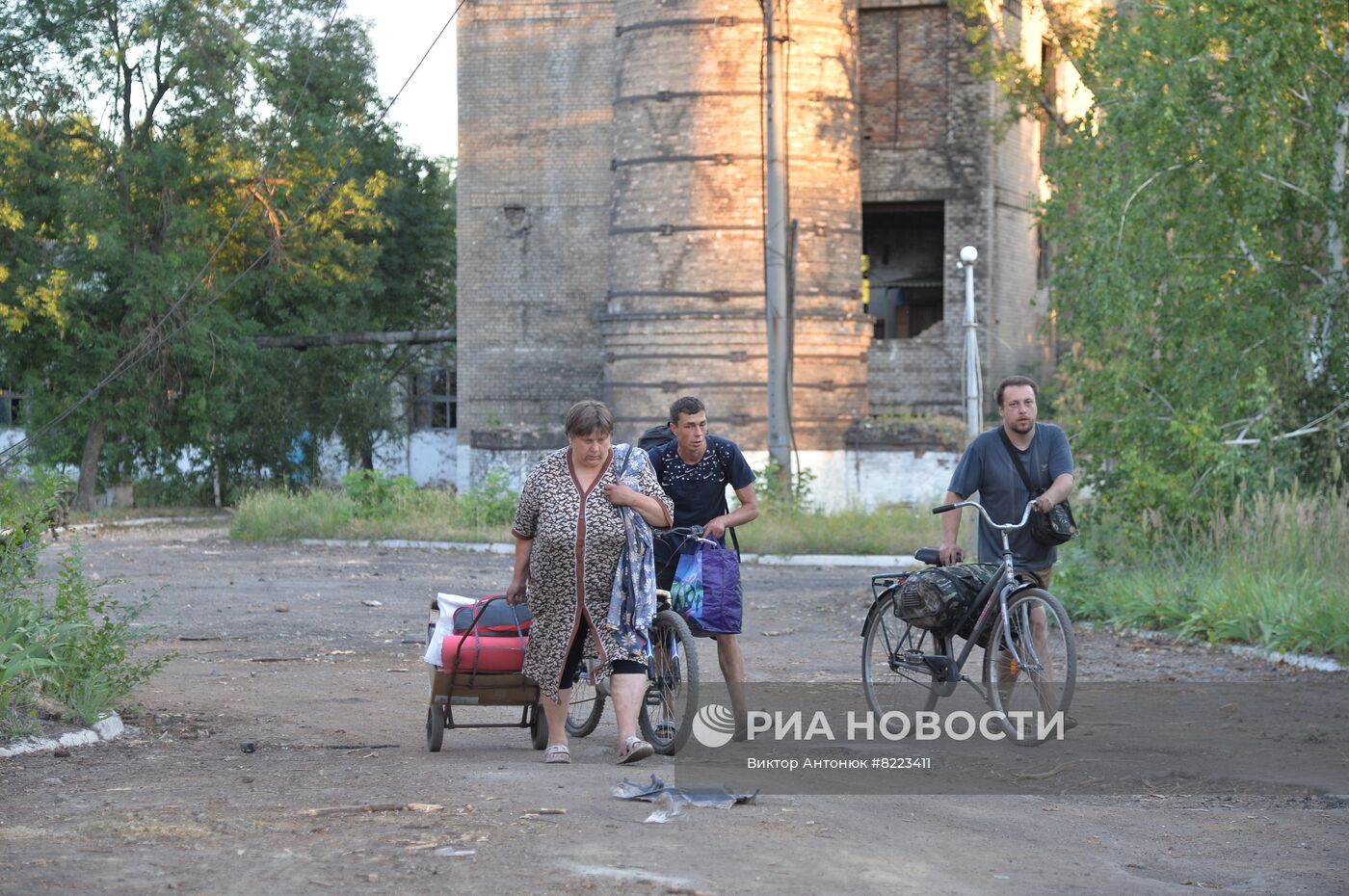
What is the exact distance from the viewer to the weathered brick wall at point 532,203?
1374 inches

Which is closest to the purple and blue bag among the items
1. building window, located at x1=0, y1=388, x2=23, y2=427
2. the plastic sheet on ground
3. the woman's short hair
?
the woman's short hair

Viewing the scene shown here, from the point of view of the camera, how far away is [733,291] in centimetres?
2919

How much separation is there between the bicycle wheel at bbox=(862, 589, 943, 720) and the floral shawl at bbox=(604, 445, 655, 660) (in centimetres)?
178

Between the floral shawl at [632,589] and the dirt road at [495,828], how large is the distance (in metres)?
0.59

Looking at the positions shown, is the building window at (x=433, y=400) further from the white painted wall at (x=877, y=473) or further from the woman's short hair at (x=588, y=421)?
the woman's short hair at (x=588, y=421)

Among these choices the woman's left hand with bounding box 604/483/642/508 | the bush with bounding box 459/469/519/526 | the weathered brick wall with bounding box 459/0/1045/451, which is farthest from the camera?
the weathered brick wall with bounding box 459/0/1045/451

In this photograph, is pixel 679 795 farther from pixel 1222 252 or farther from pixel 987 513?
pixel 1222 252

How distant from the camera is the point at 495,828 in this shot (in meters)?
6.17

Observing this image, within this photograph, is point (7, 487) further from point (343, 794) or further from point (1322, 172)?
point (1322, 172)

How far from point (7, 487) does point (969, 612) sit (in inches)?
200

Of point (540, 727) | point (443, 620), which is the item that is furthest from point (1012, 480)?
point (443, 620)

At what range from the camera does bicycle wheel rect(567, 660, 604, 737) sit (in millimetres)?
8883

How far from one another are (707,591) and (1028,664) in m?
1.61

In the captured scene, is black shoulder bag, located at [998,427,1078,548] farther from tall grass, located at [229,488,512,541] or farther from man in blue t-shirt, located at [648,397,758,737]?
tall grass, located at [229,488,512,541]
